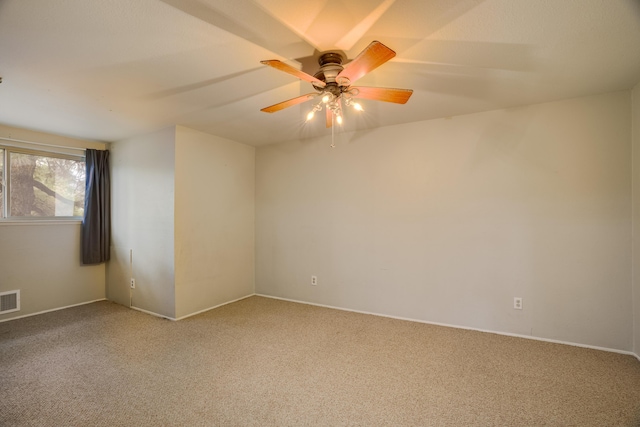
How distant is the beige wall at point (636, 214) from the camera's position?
2.45 meters

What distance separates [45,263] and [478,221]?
5.26 meters

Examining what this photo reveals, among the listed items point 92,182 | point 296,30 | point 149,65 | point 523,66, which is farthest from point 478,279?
point 92,182

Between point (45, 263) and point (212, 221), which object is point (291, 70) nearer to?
point (212, 221)

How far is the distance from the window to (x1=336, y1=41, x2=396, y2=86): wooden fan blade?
417 centimetres

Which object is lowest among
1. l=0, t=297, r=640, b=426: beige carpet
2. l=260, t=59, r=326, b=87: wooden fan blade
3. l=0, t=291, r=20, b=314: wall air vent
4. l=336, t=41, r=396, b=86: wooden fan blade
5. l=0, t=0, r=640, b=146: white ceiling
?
l=0, t=297, r=640, b=426: beige carpet

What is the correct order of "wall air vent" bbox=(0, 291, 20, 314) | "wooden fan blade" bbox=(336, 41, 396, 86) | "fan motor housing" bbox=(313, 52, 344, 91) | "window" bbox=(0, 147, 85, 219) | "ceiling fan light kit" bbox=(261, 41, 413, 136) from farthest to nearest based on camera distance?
1. "window" bbox=(0, 147, 85, 219)
2. "wall air vent" bbox=(0, 291, 20, 314)
3. "fan motor housing" bbox=(313, 52, 344, 91)
4. "ceiling fan light kit" bbox=(261, 41, 413, 136)
5. "wooden fan blade" bbox=(336, 41, 396, 86)

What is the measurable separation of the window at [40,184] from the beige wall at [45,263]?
0.15 m

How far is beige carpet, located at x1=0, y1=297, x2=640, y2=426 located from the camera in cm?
179

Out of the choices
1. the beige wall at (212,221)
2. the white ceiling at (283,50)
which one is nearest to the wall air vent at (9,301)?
the beige wall at (212,221)

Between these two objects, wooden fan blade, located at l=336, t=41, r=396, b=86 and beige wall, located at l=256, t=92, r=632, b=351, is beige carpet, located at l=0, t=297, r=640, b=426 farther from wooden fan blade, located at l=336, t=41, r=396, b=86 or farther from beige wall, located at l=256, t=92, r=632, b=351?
wooden fan blade, located at l=336, t=41, r=396, b=86

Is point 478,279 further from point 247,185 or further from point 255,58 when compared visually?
point 247,185

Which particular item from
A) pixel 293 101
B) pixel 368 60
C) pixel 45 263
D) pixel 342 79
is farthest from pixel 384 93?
pixel 45 263

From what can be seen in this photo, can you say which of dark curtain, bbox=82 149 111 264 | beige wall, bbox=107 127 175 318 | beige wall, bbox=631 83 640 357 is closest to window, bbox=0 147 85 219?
dark curtain, bbox=82 149 111 264

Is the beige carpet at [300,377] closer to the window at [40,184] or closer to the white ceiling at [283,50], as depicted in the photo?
the window at [40,184]
